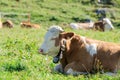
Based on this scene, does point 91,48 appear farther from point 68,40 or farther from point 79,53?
point 68,40

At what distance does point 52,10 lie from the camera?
155 feet

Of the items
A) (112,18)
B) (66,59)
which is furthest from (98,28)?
(66,59)

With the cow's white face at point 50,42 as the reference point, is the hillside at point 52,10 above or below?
below

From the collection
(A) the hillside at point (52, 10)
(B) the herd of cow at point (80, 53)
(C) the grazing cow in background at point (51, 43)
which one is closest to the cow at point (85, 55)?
(B) the herd of cow at point (80, 53)

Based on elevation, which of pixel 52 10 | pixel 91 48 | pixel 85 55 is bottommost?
pixel 52 10

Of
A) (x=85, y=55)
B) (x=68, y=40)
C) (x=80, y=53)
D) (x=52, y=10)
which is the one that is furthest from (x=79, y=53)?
(x=52, y=10)

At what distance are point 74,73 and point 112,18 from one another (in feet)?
129

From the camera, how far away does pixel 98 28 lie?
3078 centimetres

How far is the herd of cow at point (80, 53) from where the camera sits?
9516 mm

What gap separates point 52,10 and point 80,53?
124 ft

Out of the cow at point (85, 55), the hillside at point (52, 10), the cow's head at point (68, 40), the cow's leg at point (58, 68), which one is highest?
the cow's head at point (68, 40)

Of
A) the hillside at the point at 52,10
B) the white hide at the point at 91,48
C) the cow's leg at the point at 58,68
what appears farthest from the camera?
the hillside at the point at 52,10

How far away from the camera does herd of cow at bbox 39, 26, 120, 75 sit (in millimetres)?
9516

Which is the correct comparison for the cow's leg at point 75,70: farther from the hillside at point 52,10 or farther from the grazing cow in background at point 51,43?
the hillside at point 52,10
